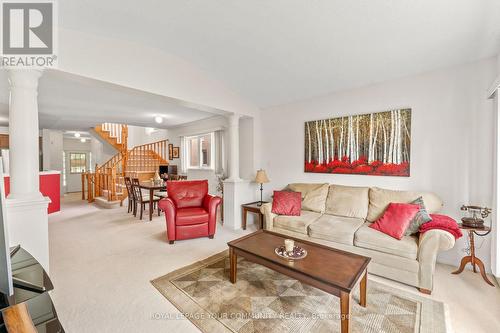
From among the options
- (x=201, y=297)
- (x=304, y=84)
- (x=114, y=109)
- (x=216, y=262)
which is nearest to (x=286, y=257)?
(x=201, y=297)

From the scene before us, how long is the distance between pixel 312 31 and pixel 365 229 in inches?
96.1

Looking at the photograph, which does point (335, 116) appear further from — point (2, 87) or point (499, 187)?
point (2, 87)

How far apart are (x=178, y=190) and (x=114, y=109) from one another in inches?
98.2

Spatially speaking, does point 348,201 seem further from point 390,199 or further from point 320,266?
point 320,266

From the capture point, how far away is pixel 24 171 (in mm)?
2139

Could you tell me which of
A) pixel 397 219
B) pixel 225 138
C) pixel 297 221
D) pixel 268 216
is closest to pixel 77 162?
pixel 225 138

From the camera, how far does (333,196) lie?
138 inches

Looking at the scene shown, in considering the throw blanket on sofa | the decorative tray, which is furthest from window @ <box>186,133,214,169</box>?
the throw blanket on sofa

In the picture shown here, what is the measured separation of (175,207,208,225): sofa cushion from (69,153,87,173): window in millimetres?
8384

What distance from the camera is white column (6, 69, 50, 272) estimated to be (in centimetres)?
209

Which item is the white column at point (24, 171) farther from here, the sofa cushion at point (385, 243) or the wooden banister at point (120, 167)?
the wooden banister at point (120, 167)

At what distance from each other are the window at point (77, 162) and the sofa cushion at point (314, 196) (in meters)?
9.90

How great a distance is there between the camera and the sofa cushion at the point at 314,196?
3.60 meters

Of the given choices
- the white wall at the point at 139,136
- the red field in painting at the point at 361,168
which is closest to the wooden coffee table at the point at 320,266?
the red field in painting at the point at 361,168
